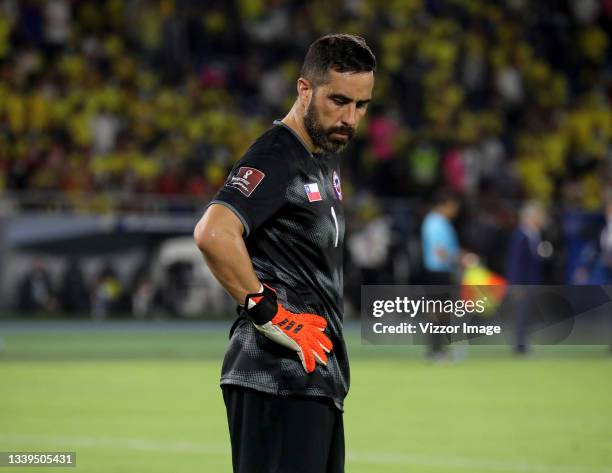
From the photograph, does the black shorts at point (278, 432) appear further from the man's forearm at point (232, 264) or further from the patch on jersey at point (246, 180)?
the patch on jersey at point (246, 180)

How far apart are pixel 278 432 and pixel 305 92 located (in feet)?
4.23

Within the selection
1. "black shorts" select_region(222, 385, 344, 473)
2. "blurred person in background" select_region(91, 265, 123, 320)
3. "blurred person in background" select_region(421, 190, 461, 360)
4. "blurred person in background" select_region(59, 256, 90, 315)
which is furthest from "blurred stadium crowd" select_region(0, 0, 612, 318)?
"black shorts" select_region(222, 385, 344, 473)

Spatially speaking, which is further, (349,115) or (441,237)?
(441,237)

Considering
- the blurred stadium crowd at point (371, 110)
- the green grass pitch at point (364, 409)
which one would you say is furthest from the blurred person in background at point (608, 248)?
the blurred stadium crowd at point (371, 110)

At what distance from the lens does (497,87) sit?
99.0ft

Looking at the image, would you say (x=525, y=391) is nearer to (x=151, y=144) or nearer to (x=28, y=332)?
(x=28, y=332)

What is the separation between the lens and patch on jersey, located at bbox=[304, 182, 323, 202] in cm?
468

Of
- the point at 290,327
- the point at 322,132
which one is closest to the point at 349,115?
the point at 322,132

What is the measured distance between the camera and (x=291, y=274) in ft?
15.5

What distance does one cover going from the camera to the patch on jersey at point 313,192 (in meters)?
4.68

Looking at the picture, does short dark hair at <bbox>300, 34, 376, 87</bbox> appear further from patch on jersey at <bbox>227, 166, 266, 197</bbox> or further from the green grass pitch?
the green grass pitch

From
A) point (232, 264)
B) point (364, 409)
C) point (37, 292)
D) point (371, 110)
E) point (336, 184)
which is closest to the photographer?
point (232, 264)

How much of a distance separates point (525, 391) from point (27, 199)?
1188 cm

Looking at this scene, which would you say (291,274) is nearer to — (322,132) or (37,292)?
(322,132)
